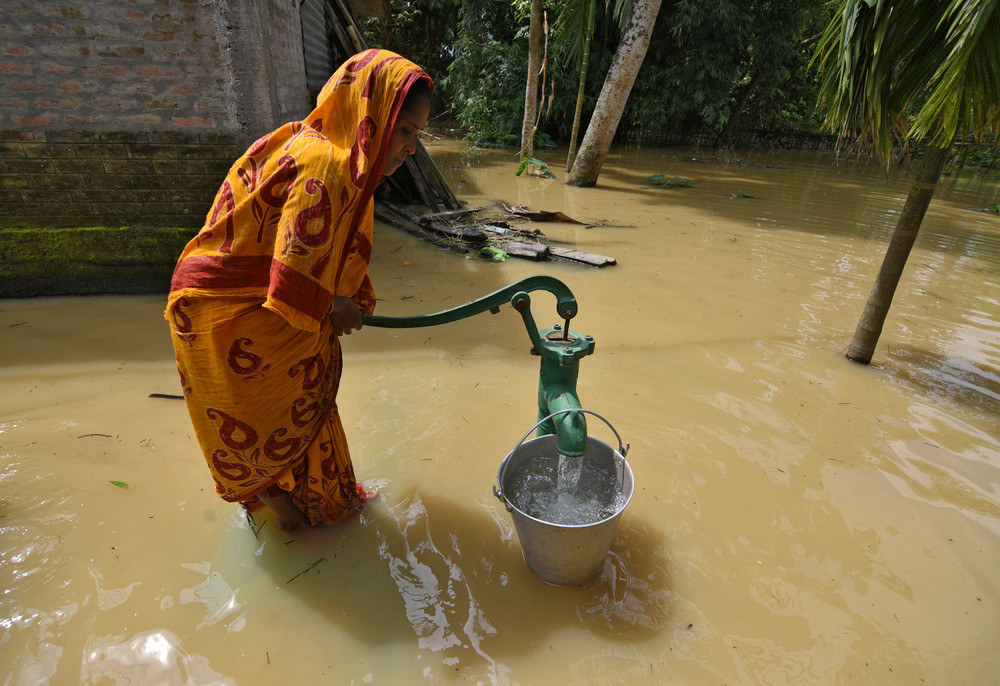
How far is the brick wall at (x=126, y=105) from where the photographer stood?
9.90ft

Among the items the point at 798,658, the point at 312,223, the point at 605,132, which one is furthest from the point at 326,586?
the point at 605,132

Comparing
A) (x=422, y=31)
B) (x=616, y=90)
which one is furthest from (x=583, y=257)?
(x=422, y=31)

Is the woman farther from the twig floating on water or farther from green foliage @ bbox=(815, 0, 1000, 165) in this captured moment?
green foliage @ bbox=(815, 0, 1000, 165)

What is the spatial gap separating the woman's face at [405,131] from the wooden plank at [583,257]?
11.2 ft

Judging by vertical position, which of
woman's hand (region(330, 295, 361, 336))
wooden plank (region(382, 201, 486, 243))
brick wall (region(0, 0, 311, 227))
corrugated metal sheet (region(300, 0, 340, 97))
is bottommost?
wooden plank (region(382, 201, 486, 243))

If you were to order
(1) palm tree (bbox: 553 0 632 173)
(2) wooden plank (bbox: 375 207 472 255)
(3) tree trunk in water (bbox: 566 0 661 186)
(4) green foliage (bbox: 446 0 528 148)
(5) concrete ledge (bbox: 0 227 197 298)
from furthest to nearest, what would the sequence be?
(4) green foliage (bbox: 446 0 528 148) → (1) palm tree (bbox: 553 0 632 173) → (3) tree trunk in water (bbox: 566 0 661 186) → (2) wooden plank (bbox: 375 207 472 255) → (5) concrete ledge (bbox: 0 227 197 298)

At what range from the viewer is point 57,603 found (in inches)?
62.9

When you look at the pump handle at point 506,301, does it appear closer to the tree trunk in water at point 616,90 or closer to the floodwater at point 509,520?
the floodwater at point 509,520

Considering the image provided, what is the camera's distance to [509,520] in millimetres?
2037

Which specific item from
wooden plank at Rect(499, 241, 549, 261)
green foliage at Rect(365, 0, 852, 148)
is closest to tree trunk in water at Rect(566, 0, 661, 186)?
green foliage at Rect(365, 0, 852, 148)

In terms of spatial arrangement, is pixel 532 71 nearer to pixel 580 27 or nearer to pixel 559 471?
pixel 580 27

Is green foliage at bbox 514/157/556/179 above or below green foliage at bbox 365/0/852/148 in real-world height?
below

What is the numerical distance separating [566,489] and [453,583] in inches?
20.2

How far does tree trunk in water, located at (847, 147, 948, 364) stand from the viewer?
277 centimetres
